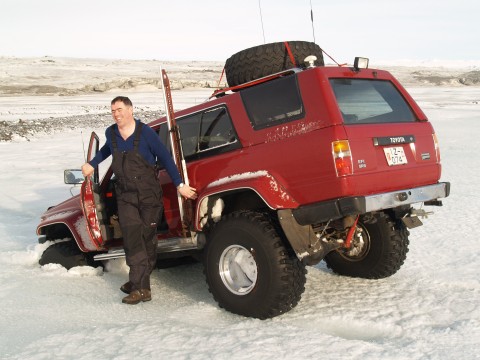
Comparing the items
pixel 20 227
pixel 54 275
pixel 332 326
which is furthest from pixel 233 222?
pixel 20 227

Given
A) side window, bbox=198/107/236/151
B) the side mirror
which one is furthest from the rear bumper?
the side mirror

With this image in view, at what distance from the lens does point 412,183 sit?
395 cm

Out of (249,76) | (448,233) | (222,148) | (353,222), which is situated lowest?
(448,233)

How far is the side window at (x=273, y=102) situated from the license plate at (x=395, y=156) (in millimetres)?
704

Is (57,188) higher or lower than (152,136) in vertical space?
lower

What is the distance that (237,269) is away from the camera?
158 inches

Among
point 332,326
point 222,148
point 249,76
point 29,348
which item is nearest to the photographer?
point 29,348

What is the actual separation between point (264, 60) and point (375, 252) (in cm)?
206

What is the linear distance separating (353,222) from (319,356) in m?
1.13

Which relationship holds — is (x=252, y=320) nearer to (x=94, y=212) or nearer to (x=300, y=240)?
(x=300, y=240)

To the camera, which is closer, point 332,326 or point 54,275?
point 332,326

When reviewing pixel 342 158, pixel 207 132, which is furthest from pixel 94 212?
pixel 342 158

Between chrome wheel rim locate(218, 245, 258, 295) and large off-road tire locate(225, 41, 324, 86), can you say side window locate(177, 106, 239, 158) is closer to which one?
large off-road tire locate(225, 41, 324, 86)

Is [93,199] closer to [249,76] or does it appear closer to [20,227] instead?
[249,76]
